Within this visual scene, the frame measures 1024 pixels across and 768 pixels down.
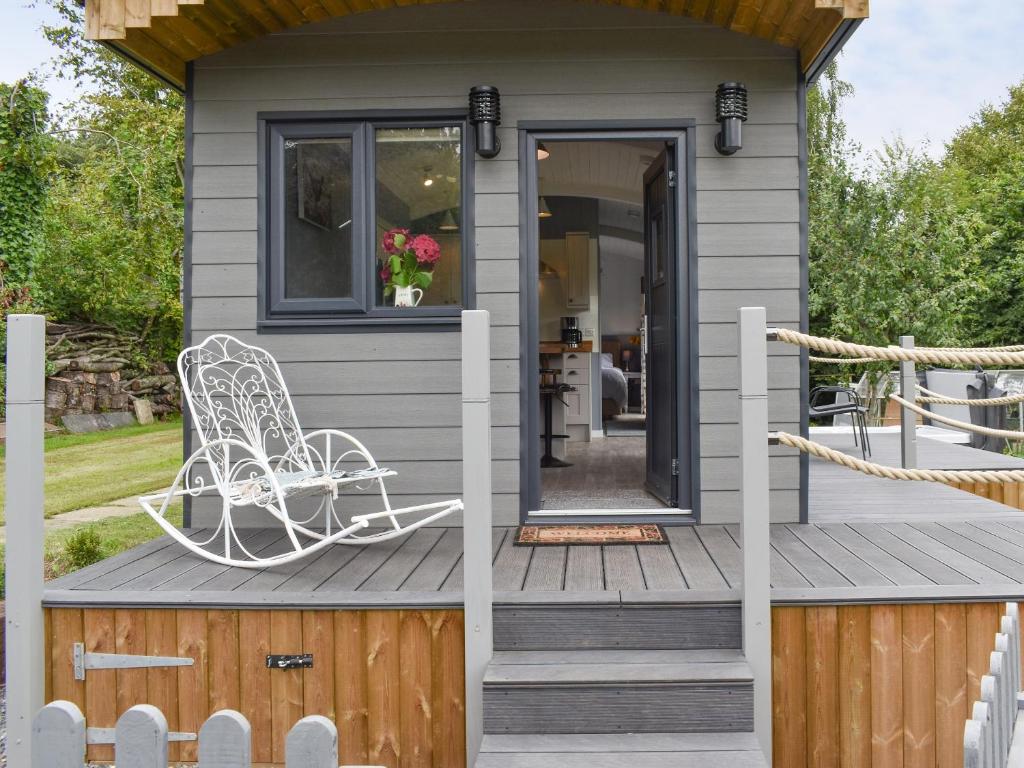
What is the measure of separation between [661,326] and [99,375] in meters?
9.61

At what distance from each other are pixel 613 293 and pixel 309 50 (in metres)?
6.76

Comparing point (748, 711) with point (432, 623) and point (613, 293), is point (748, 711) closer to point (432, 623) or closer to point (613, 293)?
point (432, 623)

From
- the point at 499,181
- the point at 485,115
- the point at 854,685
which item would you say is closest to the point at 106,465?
the point at 499,181

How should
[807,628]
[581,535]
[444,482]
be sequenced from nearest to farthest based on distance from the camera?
[807,628], [581,535], [444,482]

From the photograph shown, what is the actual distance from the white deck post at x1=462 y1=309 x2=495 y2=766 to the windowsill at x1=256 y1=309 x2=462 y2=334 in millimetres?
1493

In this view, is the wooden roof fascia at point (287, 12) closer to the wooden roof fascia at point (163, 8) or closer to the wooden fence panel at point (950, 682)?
the wooden roof fascia at point (163, 8)

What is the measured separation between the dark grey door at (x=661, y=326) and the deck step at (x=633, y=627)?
1.46 metres

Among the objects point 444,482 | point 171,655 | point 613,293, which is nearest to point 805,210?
point 444,482

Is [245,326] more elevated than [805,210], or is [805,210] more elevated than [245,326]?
[805,210]

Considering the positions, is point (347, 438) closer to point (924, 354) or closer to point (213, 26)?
point (213, 26)

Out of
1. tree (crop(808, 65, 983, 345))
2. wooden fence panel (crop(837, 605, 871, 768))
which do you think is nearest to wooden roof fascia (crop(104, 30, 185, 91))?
wooden fence panel (crop(837, 605, 871, 768))

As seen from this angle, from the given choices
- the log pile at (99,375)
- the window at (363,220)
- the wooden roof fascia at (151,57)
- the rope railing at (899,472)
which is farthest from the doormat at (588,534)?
the log pile at (99,375)

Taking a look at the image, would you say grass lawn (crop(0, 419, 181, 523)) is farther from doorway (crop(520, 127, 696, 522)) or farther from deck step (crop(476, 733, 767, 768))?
deck step (crop(476, 733, 767, 768))

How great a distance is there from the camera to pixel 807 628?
8.82 feet
